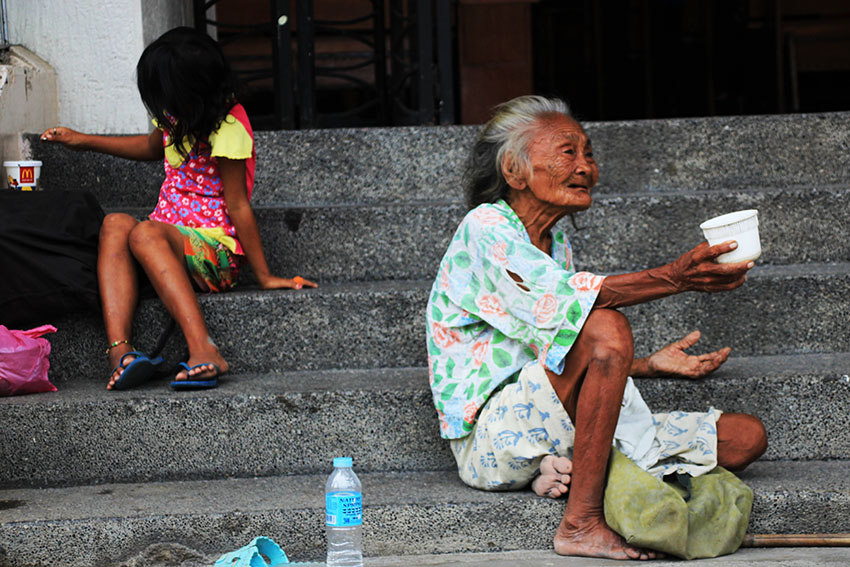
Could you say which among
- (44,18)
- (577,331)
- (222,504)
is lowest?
(222,504)

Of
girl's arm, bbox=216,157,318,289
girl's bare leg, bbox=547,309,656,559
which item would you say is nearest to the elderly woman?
girl's bare leg, bbox=547,309,656,559

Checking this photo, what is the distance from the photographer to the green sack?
2.79 metres

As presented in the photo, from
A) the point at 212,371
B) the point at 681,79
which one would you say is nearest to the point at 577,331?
the point at 212,371

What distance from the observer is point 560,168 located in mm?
3131

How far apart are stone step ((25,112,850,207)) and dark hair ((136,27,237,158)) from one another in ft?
2.03

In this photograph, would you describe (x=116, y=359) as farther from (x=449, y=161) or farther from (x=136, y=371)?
(x=449, y=161)

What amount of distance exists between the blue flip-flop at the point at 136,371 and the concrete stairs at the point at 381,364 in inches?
1.9

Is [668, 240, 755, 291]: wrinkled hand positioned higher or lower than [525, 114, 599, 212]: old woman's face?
lower

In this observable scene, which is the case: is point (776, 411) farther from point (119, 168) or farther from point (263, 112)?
point (263, 112)

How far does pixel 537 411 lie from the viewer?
9.80 ft

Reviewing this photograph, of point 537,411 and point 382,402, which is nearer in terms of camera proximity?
point 537,411

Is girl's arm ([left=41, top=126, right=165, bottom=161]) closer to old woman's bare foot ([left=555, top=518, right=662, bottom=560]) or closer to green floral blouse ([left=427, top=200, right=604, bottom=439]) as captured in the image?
green floral blouse ([left=427, top=200, right=604, bottom=439])

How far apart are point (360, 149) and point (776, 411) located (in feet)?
6.79

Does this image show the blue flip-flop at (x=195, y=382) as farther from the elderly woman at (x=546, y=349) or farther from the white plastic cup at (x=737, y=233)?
the white plastic cup at (x=737, y=233)
